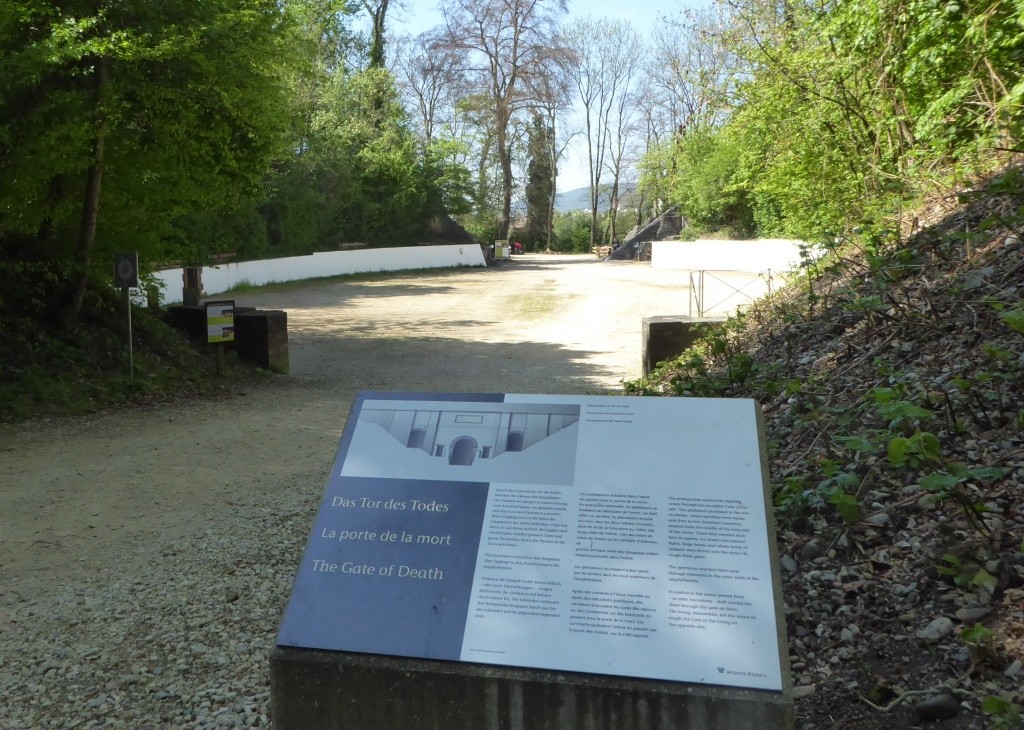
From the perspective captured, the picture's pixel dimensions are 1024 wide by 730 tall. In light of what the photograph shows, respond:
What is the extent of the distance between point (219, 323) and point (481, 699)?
37.7ft

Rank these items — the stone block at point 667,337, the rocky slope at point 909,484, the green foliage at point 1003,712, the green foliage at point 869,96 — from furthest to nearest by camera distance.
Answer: the stone block at point 667,337 → the green foliage at point 869,96 → the rocky slope at point 909,484 → the green foliage at point 1003,712

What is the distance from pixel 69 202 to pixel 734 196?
3075 centimetres

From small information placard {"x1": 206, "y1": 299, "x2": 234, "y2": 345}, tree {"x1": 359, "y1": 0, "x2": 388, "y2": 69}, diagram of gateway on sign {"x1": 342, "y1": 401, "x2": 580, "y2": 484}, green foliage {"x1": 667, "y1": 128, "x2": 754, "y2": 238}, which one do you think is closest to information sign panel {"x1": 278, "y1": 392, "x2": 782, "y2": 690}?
diagram of gateway on sign {"x1": 342, "y1": 401, "x2": 580, "y2": 484}

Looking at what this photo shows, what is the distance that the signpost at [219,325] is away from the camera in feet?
43.8

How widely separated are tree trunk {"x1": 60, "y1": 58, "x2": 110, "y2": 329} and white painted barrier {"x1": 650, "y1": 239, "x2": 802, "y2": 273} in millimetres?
18763

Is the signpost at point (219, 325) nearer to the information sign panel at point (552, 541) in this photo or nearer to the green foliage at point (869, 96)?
the green foliage at point (869, 96)

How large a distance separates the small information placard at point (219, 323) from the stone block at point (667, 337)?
19.6 ft

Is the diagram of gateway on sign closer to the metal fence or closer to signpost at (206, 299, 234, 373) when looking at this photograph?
signpost at (206, 299, 234, 373)

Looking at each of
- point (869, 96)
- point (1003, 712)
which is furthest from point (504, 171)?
point (1003, 712)

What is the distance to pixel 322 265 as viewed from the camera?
37406 mm

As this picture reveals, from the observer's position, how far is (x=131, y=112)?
11586 mm

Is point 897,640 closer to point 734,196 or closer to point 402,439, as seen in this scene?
point 402,439

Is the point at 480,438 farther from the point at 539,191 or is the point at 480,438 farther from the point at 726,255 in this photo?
the point at 539,191

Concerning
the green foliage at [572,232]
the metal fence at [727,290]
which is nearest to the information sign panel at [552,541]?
the metal fence at [727,290]
